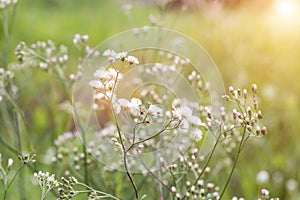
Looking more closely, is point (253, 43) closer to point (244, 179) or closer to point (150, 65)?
point (244, 179)

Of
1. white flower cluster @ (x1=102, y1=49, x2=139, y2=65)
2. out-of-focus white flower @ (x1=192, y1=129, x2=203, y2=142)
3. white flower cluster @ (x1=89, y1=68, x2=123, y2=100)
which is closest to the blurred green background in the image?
out-of-focus white flower @ (x1=192, y1=129, x2=203, y2=142)

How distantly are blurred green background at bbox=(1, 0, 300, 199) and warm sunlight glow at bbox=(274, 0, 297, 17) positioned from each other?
15 millimetres

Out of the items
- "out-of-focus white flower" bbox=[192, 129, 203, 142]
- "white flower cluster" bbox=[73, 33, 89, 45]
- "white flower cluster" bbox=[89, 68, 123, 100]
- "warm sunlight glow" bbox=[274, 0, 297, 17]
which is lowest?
"white flower cluster" bbox=[89, 68, 123, 100]

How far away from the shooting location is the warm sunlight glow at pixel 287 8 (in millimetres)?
7230

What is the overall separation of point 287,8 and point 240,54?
2828 millimetres

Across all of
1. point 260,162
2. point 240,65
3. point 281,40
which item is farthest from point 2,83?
point 281,40

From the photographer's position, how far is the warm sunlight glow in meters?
7.23

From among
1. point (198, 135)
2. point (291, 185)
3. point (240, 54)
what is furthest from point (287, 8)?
point (198, 135)

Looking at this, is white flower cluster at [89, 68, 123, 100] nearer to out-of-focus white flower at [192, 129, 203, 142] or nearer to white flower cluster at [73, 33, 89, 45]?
out-of-focus white flower at [192, 129, 203, 142]

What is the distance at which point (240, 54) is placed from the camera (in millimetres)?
4926

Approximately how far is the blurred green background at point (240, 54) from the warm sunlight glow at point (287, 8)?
0.6 inches

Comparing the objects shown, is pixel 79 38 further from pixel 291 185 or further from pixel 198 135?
pixel 291 185

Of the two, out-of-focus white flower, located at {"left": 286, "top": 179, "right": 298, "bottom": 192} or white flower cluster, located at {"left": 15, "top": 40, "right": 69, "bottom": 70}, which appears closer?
white flower cluster, located at {"left": 15, "top": 40, "right": 69, "bottom": 70}

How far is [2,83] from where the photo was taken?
2.66 meters
